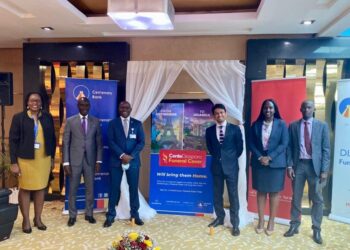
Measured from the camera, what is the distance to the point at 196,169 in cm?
429

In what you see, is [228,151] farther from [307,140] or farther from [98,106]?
[98,106]

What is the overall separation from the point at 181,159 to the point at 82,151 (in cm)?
134

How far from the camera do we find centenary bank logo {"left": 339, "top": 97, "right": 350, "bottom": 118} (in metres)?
3.99

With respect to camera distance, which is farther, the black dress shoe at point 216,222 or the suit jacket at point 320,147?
the black dress shoe at point 216,222

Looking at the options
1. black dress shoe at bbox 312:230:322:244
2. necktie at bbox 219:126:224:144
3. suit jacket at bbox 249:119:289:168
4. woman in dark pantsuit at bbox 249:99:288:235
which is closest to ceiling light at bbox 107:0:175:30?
necktie at bbox 219:126:224:144

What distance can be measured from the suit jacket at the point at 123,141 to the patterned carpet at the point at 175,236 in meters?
0.84

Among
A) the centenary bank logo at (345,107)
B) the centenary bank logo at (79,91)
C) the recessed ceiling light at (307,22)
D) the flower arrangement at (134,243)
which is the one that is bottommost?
the flower arrangement at (134,243)

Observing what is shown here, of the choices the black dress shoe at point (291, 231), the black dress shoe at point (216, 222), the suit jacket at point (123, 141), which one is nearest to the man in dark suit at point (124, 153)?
the suit jacket at point (123, 141)

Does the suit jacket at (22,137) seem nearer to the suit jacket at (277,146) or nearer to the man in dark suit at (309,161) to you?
the suit jacket at (277,146)

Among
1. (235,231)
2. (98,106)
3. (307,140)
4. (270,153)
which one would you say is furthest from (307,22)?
(98,106)

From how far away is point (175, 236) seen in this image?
3623 millimetres

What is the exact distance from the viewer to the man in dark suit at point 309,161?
3.49 meters

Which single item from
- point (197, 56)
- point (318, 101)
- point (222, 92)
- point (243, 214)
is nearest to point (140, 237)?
point (243, 214)

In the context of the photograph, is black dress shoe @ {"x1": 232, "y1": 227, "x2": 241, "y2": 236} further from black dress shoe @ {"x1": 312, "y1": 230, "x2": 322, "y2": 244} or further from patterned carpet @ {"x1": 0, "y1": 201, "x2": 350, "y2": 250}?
black dress shoe @ {"x1": 312, "y1": 230, "x2": 322, "y2": 244}
